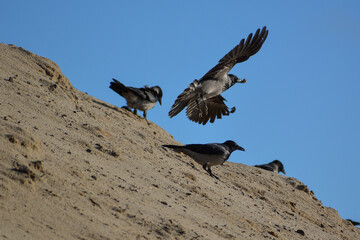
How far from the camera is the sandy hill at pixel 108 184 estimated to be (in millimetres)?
6023

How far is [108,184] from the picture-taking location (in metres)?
7.25

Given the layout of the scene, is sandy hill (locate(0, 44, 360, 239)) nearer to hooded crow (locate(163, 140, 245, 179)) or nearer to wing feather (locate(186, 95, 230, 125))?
hooded crow (locate(163, 140, 245, 179))

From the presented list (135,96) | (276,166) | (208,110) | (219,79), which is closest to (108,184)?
(219,79)

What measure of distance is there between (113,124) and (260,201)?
3.14m

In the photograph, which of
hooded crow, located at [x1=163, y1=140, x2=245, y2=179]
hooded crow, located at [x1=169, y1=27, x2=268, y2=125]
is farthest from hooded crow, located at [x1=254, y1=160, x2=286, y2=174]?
hooded crow, located at [x1=163, y1=140, x2=245, y2=179]

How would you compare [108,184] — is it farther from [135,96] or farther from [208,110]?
[208,110]

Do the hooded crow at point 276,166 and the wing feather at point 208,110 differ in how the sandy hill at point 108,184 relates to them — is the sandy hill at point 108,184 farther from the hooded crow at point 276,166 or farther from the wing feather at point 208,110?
the hooded crow at point 276,166

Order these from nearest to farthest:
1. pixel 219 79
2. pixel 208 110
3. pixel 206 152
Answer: pixel 206 152 → pixel 219 79 → pixel 208 110

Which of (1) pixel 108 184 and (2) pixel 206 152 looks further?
(2) pixel 206 152

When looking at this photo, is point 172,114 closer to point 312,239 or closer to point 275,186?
point 275,186

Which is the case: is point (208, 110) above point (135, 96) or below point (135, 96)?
above

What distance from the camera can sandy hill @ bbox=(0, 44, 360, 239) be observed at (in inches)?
237

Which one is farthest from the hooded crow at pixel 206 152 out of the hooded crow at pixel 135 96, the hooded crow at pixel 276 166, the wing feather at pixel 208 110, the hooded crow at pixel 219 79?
the hooded crow at pixel 276 166

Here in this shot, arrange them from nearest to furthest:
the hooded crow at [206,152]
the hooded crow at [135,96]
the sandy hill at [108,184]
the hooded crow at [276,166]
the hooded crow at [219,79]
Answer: the sandy hill at [108,184] → the hooded crow at [206,152] → the hooded crow at [219,79] → the hooded crow at [135,96] → the hooded crow at [276,166]
